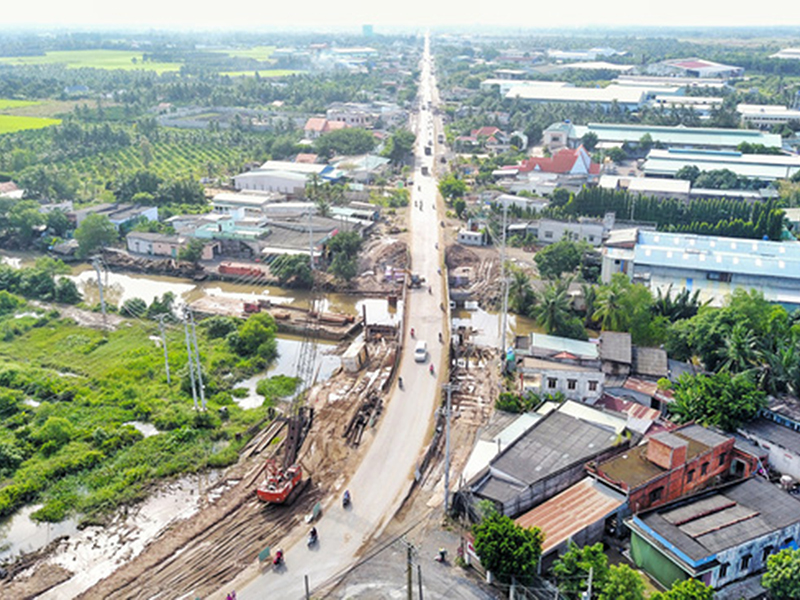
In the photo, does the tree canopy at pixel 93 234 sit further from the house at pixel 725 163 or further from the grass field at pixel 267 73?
the grass field at pixel 267 73

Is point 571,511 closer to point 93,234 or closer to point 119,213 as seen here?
point 93,234

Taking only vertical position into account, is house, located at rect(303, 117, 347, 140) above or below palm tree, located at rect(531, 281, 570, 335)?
above

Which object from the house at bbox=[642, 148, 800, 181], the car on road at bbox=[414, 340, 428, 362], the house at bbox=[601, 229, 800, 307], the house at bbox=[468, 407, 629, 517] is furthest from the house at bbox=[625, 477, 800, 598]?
the house at bbox=[642, 148, 800, 181]

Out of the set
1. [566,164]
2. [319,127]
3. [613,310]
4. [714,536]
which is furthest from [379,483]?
[319,127]

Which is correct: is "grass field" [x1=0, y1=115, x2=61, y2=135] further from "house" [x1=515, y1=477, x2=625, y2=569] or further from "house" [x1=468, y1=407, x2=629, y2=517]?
"house" [x1=515, y1=477, x2=625, y2=569]

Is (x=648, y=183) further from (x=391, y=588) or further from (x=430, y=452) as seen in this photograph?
(x=391, y=588)

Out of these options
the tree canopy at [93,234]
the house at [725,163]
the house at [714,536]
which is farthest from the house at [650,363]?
the house at [725,163]
